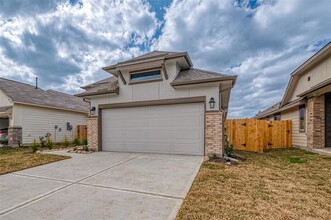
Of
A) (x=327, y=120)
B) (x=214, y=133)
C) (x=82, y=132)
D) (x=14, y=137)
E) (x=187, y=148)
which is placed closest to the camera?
(x=214, y=133)

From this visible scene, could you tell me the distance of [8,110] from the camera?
1170 cm

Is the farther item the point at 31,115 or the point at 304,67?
the point at 31,115

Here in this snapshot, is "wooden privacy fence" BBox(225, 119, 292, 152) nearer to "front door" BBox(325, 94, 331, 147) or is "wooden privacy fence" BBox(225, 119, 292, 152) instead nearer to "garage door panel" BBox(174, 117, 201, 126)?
"front door" BBox(325, 94, 331, 147)

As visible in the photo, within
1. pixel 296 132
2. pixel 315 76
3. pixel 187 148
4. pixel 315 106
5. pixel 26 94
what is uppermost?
pixel 315 76

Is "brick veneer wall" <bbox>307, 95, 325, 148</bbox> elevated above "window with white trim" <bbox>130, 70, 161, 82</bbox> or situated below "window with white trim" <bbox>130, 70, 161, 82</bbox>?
below

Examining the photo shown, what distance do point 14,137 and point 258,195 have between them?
1486 centimetres

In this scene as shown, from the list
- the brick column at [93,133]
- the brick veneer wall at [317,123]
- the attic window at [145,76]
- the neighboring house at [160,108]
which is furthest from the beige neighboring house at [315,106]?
the brick column at [93,133]

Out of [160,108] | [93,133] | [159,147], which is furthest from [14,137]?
[160,108]

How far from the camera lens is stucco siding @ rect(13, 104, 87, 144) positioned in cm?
1214

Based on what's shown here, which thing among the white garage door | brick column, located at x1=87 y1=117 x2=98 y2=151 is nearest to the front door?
the white garage door

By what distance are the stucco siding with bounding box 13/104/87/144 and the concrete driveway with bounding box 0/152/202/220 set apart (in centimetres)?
909

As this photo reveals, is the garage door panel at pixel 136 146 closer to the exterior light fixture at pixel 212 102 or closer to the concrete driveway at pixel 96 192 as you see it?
the concrete driveway at pixel 96 192

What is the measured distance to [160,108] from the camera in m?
8.01

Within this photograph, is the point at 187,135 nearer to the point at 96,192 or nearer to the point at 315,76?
the point at 96,192
